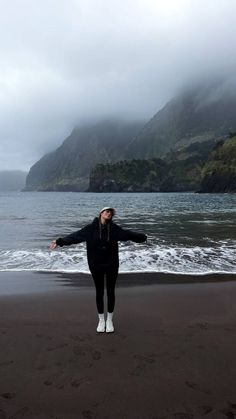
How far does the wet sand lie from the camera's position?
437cm

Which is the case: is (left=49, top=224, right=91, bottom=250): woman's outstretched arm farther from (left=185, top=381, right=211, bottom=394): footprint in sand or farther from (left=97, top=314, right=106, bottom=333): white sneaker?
(left=185, top=381, right=211, bottom=394): footprint in sand

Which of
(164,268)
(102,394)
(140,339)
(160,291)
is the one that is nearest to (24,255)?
(164,268)

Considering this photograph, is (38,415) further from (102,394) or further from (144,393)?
(144,393)

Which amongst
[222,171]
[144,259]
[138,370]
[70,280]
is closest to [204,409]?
[138,370]

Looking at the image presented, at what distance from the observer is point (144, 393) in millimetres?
4609

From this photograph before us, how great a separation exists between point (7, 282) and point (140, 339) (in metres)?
5.42

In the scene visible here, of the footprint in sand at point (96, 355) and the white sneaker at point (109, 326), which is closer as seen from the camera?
the footprint in sand at point (96, 355)

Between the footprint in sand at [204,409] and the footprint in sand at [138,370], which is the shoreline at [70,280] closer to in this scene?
the footprint in sand at [138,370]

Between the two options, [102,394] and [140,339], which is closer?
[102,394]

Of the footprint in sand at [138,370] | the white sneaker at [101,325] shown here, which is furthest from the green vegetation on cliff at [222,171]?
the footprint in sand at [138,370]

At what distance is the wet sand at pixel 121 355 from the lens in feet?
14.3

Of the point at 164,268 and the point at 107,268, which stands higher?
the point at 107,268

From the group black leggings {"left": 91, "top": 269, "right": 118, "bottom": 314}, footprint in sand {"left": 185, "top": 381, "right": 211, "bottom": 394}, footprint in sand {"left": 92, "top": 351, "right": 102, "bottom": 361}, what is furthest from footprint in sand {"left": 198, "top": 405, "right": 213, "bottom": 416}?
black leggings {"left": 91, "top": 269, "right": 118, "bottom": 314}

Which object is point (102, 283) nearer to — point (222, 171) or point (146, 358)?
point (146, 358)
